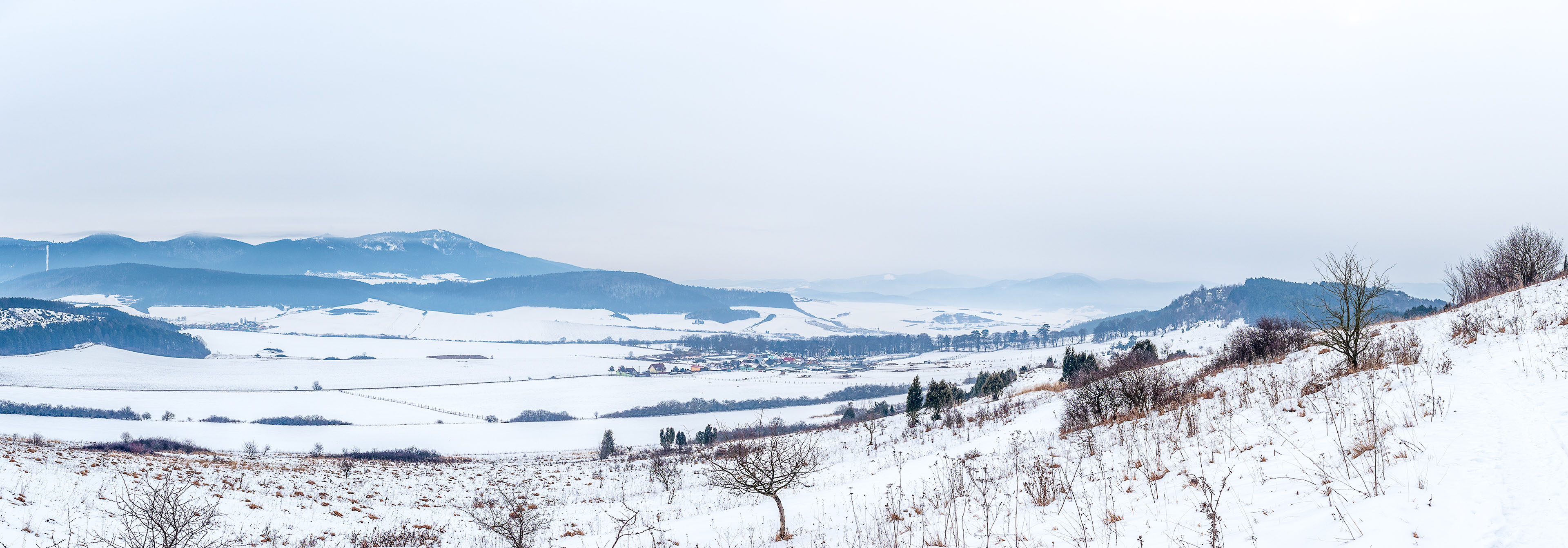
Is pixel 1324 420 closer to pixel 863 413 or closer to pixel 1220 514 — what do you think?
pixel 1220 514

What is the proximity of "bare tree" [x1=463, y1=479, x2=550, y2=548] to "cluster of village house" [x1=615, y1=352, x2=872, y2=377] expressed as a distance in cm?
11818

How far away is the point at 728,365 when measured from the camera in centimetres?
17112

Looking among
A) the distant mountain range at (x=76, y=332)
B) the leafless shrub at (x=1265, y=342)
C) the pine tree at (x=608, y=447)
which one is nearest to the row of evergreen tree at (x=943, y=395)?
the leafless shrub at (x=1265, y=342)

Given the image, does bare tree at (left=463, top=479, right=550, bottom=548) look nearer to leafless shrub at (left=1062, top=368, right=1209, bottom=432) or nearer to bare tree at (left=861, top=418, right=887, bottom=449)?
leafless shrub at (left=1062, top=368, right=1209, bottom=432)

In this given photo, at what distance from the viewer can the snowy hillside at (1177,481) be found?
18.6 ft

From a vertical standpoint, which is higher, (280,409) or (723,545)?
(723,545)

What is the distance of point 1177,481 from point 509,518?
12.1 m

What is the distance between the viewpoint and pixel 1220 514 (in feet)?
22.2

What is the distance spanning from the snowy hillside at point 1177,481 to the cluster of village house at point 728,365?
123 metres

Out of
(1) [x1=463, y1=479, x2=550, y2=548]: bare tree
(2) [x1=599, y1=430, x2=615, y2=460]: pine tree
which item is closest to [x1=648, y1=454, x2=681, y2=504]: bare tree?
(1) [x1=463, y1=479, x2=550, y2=548]: bare tree

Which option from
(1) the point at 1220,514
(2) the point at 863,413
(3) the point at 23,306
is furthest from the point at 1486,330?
(3) the point at 23,306

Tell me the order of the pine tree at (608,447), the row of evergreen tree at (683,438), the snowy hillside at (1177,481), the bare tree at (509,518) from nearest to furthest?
the snowy hillside at (1177,481)
the bare tree at (509,518)
the row of evergreen tree at (683,438)
the pine tree at (608,447)

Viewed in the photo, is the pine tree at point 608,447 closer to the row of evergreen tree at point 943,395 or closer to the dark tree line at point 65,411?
the row of evergreen tree at point 943,395

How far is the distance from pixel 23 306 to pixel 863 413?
227 m
